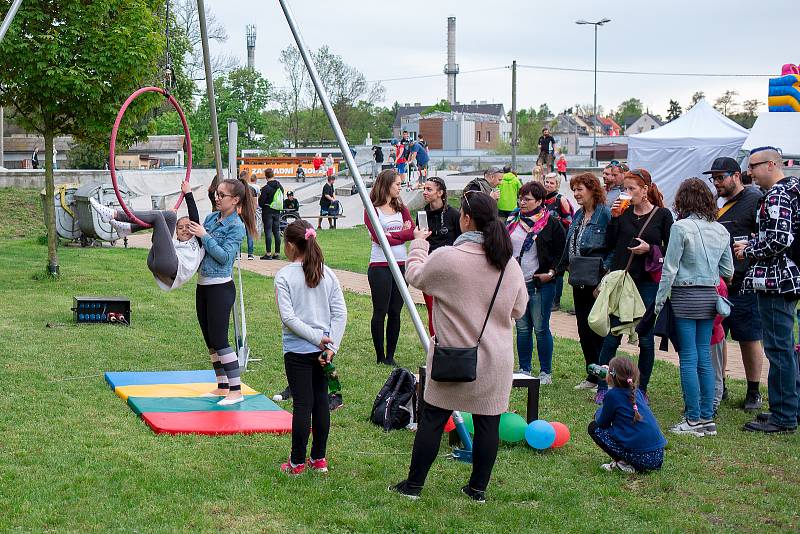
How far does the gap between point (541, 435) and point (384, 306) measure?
2757 mm

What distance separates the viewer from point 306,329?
218 inches

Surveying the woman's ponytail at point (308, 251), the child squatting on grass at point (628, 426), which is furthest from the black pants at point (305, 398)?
the child squatting on grass at point (628, 426)

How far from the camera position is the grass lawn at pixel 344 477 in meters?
5.01

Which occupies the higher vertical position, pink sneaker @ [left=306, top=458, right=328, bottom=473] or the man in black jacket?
the man in black jacket

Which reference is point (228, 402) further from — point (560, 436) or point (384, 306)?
point (560, 436)

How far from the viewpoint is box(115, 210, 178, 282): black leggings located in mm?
6914

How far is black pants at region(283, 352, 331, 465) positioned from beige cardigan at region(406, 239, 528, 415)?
85 centimetres

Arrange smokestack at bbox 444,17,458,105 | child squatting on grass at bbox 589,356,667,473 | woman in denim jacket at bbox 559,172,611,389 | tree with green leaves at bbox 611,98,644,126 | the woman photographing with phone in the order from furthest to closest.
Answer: tree with green leaves at bbox 611,98,644,126 < smokestack at bbox 444,17,458,105 < woman in denim jacket at bbox 559,172,611,389 < the woman photographing with phone < child squatting on grass at bbox 589,356,667,473

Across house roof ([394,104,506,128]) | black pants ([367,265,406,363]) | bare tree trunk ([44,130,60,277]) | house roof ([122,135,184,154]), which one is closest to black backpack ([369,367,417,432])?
black pants ([367,265,406,363])

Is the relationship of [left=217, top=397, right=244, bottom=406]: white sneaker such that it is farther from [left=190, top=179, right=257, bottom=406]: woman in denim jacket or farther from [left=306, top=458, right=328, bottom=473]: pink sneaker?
[left=306, top=458, right=328, bottom=473]: pink sneaker

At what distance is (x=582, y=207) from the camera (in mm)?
8141

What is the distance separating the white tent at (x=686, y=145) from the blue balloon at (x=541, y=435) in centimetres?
1732

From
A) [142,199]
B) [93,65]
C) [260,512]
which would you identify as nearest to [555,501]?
[260,512]

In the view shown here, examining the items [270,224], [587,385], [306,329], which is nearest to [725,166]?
[587,385]
